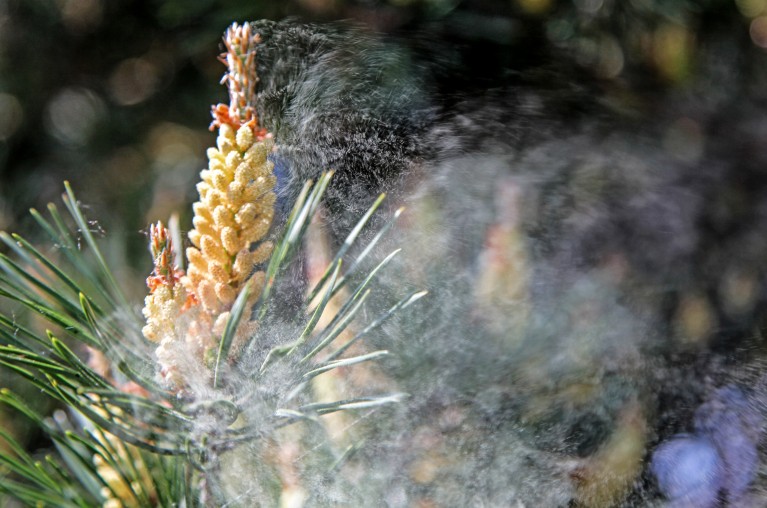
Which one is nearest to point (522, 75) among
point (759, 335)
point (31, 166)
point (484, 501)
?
point (759, 335)

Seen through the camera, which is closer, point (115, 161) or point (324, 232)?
point (324, 232)

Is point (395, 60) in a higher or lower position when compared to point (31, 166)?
higher

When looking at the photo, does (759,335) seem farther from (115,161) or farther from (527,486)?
(115,161)

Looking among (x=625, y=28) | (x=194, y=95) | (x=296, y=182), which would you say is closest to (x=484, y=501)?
(x=296, y=182)

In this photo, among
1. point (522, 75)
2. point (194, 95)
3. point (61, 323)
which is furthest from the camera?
point (194, 95)

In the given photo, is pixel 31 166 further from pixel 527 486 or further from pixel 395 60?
pixel 527 486

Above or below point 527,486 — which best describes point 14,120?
above

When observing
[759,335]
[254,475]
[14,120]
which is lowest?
[759,335]

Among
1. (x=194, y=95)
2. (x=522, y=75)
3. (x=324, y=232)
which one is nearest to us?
(x=324, y=232)

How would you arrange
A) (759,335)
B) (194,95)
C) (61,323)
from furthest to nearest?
(194,95), (759,335), (61,323)
